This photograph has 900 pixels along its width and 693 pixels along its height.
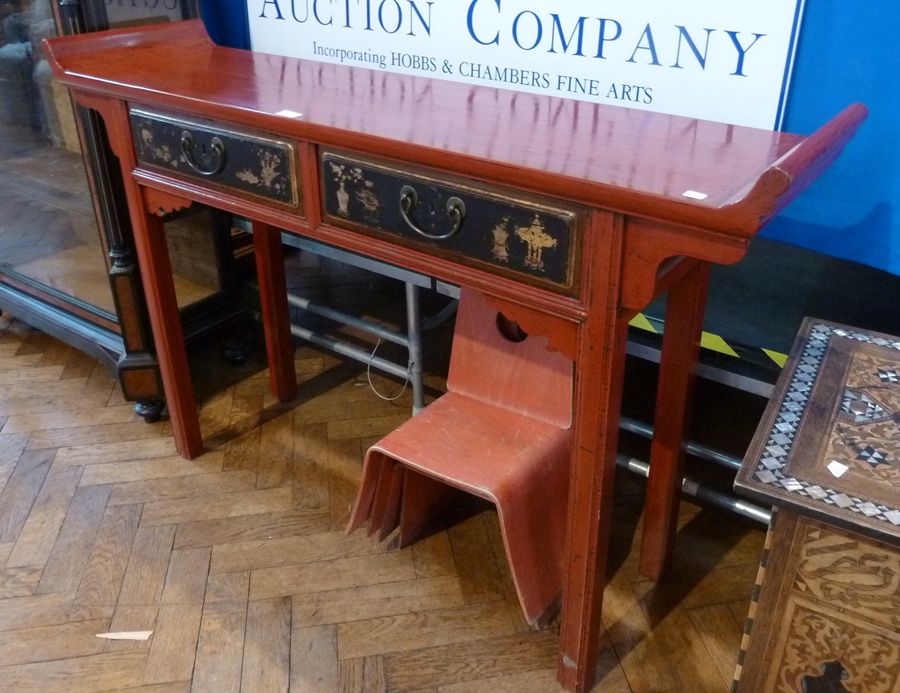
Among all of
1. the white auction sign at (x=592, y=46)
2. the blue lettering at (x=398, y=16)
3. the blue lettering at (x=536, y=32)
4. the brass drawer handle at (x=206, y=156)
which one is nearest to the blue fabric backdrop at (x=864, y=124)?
the white auction sign at (x=592, y=46)

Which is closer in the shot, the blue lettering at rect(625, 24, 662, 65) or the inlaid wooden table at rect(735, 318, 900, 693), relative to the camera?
the inlaid wooden table at rect(735, 318, 900, 693)

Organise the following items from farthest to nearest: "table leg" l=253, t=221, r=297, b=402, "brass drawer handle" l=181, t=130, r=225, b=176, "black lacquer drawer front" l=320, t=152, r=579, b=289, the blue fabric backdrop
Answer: "table leg" l=253, t=221, r=297, b=402 < "brass drawer handle" l=181, t=130, r=225, b=176 < the blue fabric backdrop < "black lacquer drawer front" l=320, t=152, r=579, b=289

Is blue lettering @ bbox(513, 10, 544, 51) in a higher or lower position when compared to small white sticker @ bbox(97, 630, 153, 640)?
higher

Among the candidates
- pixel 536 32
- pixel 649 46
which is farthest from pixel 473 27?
pixel 649 46

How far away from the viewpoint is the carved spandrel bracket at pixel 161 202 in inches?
65.0

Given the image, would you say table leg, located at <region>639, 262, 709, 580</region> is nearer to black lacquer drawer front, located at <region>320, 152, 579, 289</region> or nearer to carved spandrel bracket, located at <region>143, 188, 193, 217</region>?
black lacquer drawer front, located at <region>320, 152, 579, 289</region>

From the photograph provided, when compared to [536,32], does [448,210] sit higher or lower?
lower

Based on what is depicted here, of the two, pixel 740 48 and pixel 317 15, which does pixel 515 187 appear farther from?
pixel 317 15

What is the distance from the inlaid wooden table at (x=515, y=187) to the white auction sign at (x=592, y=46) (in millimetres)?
169

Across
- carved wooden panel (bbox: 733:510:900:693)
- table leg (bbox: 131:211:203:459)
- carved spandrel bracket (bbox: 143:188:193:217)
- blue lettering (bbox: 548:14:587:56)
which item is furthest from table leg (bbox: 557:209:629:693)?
table leg (bbox: 131:211:203:459)

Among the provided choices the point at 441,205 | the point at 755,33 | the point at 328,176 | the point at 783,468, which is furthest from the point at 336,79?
the point at 783,468

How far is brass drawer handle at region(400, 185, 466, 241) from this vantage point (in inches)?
46.4

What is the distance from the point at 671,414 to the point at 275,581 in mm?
869

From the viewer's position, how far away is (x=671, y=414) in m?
1.51
